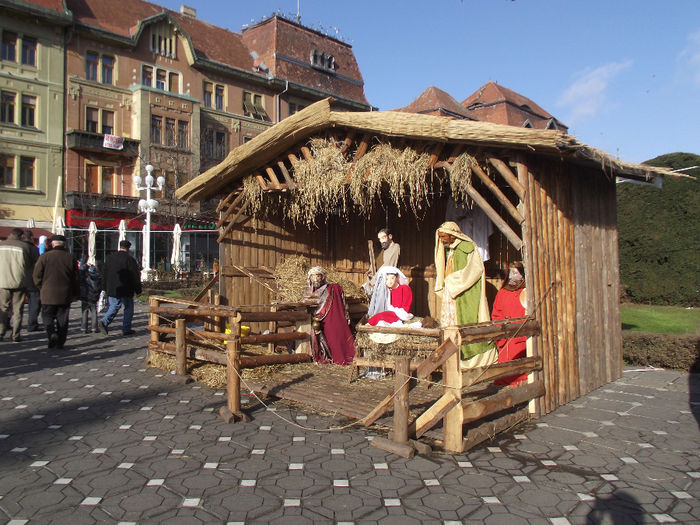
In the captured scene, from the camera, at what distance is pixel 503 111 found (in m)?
37.4

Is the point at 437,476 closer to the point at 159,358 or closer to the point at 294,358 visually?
the point at 294,358

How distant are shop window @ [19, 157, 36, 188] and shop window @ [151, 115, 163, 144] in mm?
6410

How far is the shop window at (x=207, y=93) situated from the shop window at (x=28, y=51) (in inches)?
378

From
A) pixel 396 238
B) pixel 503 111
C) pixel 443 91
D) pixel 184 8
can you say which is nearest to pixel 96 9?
pixel 184 8

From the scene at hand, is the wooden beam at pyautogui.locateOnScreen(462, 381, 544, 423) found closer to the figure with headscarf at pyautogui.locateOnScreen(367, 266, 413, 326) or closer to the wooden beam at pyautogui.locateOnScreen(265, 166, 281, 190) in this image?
the figure with headscarf at pyautogui.locateOnScreen(367, 266, 413, 326)

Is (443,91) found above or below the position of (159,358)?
above

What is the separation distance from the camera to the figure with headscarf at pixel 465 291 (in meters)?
6.67

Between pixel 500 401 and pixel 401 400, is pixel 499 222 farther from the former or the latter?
pixel 401 400

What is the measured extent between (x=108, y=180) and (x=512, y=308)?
28614mm

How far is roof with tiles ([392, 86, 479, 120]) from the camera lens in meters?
33.3

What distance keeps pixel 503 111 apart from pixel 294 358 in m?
33.9

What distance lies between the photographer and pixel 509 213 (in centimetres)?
716

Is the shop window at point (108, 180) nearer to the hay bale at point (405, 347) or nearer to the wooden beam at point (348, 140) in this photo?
the wooden beam at point (348, 140)

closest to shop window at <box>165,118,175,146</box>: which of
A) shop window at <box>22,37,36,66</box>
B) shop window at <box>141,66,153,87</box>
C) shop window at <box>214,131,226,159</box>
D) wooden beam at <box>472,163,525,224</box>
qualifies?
shop window at <box>141,66,153,87</box>
